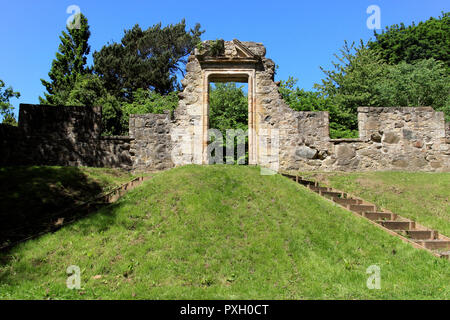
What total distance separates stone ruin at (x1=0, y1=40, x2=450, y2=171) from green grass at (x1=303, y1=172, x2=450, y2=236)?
0.81 metres

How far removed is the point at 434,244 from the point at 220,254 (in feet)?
14.8

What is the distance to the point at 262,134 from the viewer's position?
1209cm

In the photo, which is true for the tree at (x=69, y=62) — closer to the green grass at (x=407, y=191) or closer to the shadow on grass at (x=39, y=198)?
the shadow on grass at (x=39, y=198)

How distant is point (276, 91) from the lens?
12227 mm

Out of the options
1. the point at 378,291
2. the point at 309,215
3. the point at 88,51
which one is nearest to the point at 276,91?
the point at 309,215

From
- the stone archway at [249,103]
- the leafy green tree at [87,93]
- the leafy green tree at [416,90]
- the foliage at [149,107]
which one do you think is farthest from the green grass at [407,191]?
the leafy green tree at [87,93]

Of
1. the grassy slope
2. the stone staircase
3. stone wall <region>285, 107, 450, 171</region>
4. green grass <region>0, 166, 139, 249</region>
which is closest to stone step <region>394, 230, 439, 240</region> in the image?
the stone staircase

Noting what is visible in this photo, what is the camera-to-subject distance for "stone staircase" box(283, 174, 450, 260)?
6.87 meters

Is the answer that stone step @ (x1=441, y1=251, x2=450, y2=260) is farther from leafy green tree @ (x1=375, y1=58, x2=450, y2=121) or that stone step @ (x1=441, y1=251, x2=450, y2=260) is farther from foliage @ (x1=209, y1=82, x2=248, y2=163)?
leafy green tree @ (x1=375, y1=58, x2=450, y2=121)

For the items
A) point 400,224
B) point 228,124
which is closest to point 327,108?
point 228,124

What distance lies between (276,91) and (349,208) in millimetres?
5398

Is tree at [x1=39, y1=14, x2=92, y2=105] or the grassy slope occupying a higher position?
tree at [x1=39, y1=14, x2=92, y2=105]

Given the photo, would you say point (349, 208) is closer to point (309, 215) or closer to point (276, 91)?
point (309, 215)

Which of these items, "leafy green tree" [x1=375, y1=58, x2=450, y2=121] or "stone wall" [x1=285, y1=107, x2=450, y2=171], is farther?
"leafy green tree" [x1=375, y1=58, x2=450, y2=121]
